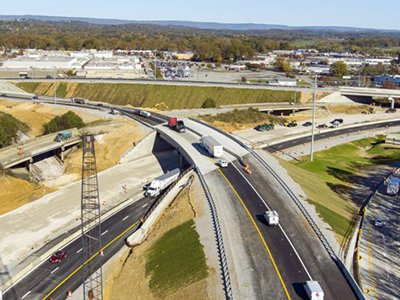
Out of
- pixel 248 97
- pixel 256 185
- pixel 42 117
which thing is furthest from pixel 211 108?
pixel 256 185

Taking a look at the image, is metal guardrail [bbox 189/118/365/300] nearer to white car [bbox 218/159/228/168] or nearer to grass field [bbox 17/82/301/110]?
white car [bbox 218/159/228/168]

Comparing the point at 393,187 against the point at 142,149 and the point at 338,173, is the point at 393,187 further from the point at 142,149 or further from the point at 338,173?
the point at 142,149

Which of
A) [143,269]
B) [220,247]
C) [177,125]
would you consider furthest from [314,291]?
[177,125]

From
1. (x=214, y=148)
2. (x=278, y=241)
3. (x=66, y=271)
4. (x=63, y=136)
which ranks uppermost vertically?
(x=214, y=148)

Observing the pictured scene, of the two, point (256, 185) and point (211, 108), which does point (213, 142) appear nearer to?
point (256, 185)

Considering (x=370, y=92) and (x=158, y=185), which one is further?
(x=370, y=92)

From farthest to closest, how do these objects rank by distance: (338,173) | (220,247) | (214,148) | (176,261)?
(338,173) → (214,148) → (176,261) → (220,247)

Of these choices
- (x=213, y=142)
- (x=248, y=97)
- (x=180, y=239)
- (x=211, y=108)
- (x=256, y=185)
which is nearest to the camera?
(x=180, y=239)
